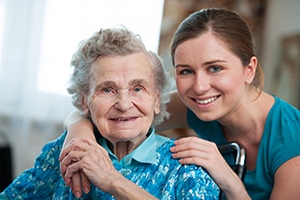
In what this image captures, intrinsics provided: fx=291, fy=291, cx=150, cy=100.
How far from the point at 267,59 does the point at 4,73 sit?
127 inches

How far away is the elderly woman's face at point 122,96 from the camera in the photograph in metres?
1.23

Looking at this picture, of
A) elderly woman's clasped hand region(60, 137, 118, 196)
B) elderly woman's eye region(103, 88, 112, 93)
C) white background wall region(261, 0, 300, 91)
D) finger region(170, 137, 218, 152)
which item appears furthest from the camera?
white background wall region(261, 0, 300, 91)

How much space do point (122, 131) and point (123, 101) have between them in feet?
0.43

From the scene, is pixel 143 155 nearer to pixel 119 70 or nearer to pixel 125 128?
pixel 125 128

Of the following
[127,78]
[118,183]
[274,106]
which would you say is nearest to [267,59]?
[274,106]

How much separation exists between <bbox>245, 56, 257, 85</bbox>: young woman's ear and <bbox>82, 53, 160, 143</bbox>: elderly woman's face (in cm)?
52

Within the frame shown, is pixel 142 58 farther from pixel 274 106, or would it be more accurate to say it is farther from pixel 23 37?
pixel 23 37

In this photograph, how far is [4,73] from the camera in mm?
2900

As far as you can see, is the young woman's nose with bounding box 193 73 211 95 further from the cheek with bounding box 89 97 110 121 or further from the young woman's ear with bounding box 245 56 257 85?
the cheek with bounding box 89 97 110 121

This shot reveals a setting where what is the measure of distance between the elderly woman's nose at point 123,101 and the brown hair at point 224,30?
410 mm

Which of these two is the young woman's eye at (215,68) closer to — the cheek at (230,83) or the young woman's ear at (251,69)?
the cheek at (230,83)

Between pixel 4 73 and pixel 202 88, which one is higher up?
pixel 202 88

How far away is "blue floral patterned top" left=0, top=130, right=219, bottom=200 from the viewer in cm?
112

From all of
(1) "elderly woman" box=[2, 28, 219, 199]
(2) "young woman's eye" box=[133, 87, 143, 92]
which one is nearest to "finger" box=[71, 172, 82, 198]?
(1) "elderly woman" box=[2, 28, 219, 199]
